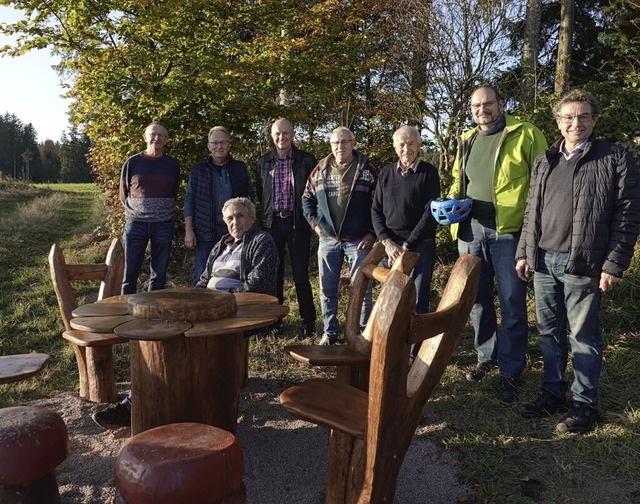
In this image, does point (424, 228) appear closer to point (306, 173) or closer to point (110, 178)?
point (306, 173)

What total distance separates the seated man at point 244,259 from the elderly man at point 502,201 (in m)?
1.52

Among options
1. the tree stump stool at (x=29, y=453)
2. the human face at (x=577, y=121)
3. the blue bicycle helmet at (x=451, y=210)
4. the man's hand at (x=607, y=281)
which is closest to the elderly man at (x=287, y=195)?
the blue bicycle helmet at (x=451, y=210)

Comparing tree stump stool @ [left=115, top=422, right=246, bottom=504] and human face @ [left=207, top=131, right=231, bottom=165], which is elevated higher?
human face @ [left=207, top=131, right=231, bottom=165]

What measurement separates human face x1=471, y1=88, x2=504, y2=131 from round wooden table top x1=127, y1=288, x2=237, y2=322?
7.42 feet

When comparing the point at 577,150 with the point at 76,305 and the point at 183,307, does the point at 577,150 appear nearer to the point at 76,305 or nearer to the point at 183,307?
the point at 183,307

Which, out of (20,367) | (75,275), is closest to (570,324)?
(20,367)

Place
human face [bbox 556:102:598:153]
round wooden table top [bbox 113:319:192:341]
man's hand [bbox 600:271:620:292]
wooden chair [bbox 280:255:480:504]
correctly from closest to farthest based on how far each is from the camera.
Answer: wooden chair [bbox 280:255:480:504] < round wooden table top [bbox 113:319:192:341] < man's hand [bbox 600:271:620:292] < human face [bbox 556:102:598:153]

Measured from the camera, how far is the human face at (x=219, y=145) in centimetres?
513

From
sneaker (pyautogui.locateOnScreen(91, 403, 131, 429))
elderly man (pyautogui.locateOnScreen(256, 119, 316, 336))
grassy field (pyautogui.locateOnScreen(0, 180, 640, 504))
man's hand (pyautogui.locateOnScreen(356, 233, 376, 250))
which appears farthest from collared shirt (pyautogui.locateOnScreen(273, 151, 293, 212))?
sneaker (pyautogui.locateOnScreen(91, 403, 131, 429))

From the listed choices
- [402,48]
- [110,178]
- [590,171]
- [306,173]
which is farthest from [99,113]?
[590,171]

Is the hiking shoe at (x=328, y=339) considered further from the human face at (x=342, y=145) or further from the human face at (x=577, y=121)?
the human face at (x=577, y=121)

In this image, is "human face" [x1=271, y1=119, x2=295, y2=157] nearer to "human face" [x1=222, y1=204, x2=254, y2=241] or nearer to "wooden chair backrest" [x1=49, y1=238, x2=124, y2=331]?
"human face" [x1=222, y1=204, x2=254, y2=241]

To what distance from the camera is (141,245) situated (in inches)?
211

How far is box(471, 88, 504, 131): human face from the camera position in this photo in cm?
378
